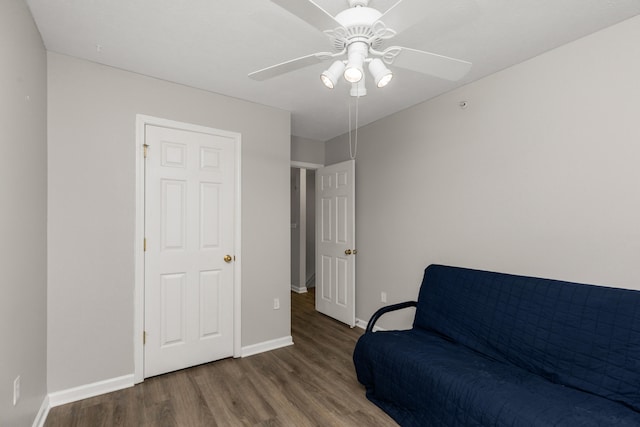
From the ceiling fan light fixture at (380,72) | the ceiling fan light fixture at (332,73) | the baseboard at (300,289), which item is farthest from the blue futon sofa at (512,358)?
the baseboard at (300,289)

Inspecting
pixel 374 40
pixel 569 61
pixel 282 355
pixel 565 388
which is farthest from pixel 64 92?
pixel 565 388

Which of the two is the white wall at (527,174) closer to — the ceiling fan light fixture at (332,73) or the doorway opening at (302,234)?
the ceiling fan light fixture at (332,73)

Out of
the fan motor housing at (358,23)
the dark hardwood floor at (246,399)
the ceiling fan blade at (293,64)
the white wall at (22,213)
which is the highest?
the fan motor housing at (358,23)

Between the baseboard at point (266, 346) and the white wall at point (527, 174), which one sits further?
the baseboard at point (266, 346)

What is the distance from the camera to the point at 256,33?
1.92m

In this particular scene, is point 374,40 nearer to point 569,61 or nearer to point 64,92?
point 569,61

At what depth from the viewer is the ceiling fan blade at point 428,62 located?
1.45 metres

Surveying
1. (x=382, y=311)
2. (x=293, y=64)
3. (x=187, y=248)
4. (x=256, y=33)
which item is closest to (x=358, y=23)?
(x=293, y=64)

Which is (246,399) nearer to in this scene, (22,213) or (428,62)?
(22,213)

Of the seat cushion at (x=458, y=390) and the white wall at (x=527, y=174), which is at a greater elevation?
the white wall at (x=527, y=174)

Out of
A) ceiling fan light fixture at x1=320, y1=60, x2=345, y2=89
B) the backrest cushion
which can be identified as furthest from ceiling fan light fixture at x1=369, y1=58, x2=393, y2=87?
the backrest cushion

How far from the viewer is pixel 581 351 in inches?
66.4

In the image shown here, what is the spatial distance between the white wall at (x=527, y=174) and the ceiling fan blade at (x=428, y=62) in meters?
0.99

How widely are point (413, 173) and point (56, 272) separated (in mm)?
3084
